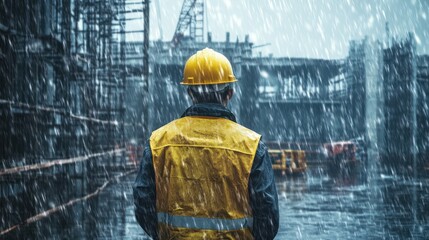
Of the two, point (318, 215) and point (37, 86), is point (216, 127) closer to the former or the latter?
point (318, 215)

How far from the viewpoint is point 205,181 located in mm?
2662

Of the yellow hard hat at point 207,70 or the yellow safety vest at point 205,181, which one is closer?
the yellow safety vest at point 205,181

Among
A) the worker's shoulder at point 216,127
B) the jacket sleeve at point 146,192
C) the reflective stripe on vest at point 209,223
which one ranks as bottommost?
the reflective stripe on vest at point 209,223

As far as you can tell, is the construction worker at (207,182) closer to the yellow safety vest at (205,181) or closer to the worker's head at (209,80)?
the yellow safety vest at (205,181)

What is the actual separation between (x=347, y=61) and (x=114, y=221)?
3179 cm

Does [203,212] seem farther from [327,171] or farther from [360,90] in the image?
[360,90]

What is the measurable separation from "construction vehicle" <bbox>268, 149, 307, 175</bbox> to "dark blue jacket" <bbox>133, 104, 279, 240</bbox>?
56.2ft

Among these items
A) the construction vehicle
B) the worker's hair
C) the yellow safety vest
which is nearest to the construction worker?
the yellow safety vest

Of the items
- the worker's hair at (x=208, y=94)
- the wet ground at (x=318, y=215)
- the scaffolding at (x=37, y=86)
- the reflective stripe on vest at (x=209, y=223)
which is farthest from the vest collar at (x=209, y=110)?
the wet ground at (x=318, y=215)

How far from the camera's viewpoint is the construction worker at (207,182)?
264 cm

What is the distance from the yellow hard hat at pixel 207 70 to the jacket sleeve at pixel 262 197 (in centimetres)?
52

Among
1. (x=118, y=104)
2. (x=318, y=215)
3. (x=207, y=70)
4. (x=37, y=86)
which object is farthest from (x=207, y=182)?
(x=118, y=104)

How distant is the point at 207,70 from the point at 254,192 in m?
0.81

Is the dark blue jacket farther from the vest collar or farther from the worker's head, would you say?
the worker's head
